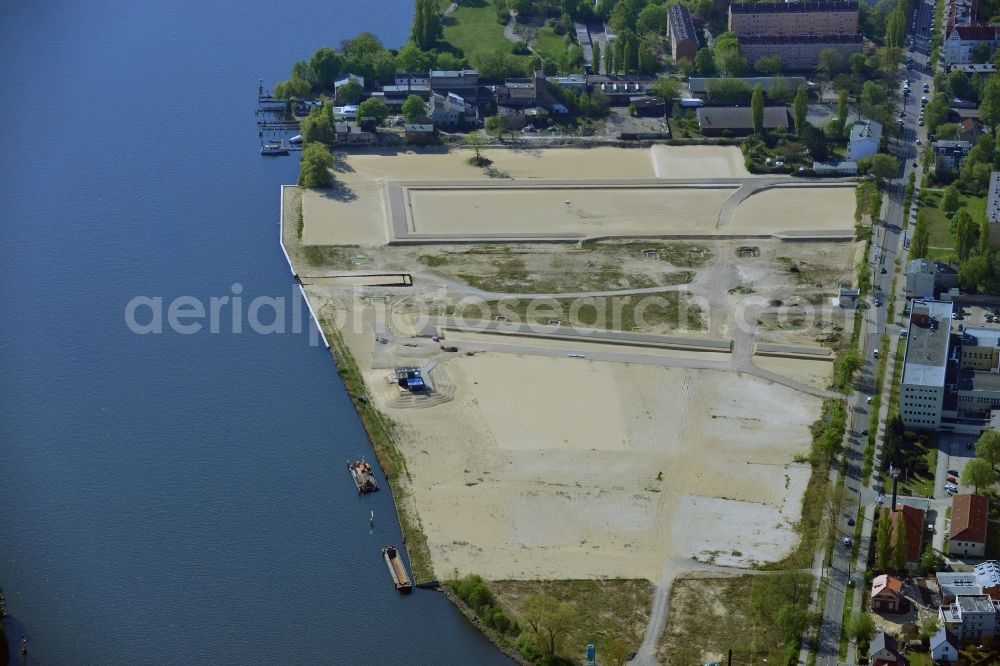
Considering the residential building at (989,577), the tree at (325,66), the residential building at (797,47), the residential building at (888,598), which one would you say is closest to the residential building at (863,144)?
the residential building at (797,47)

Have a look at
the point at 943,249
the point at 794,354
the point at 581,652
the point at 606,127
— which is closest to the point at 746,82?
the point at 606,127

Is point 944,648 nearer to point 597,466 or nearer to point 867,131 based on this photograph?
point 597,466

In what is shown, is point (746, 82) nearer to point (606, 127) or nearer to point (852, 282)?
point (606, 127)

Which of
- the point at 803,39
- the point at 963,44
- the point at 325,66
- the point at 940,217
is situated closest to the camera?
the point at 940,217

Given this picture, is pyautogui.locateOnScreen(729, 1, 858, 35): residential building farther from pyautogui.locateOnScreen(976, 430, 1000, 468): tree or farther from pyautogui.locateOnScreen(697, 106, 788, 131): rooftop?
pyautogui.locateOnScreen(976, 430, 1000, 468): tree

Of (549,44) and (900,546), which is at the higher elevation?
(549,44)

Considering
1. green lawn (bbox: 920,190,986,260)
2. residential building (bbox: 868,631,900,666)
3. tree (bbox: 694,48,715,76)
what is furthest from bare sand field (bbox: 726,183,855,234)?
residential building (bbox: 868,631,900,666)

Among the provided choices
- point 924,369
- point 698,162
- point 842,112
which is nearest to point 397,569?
point 924,369
